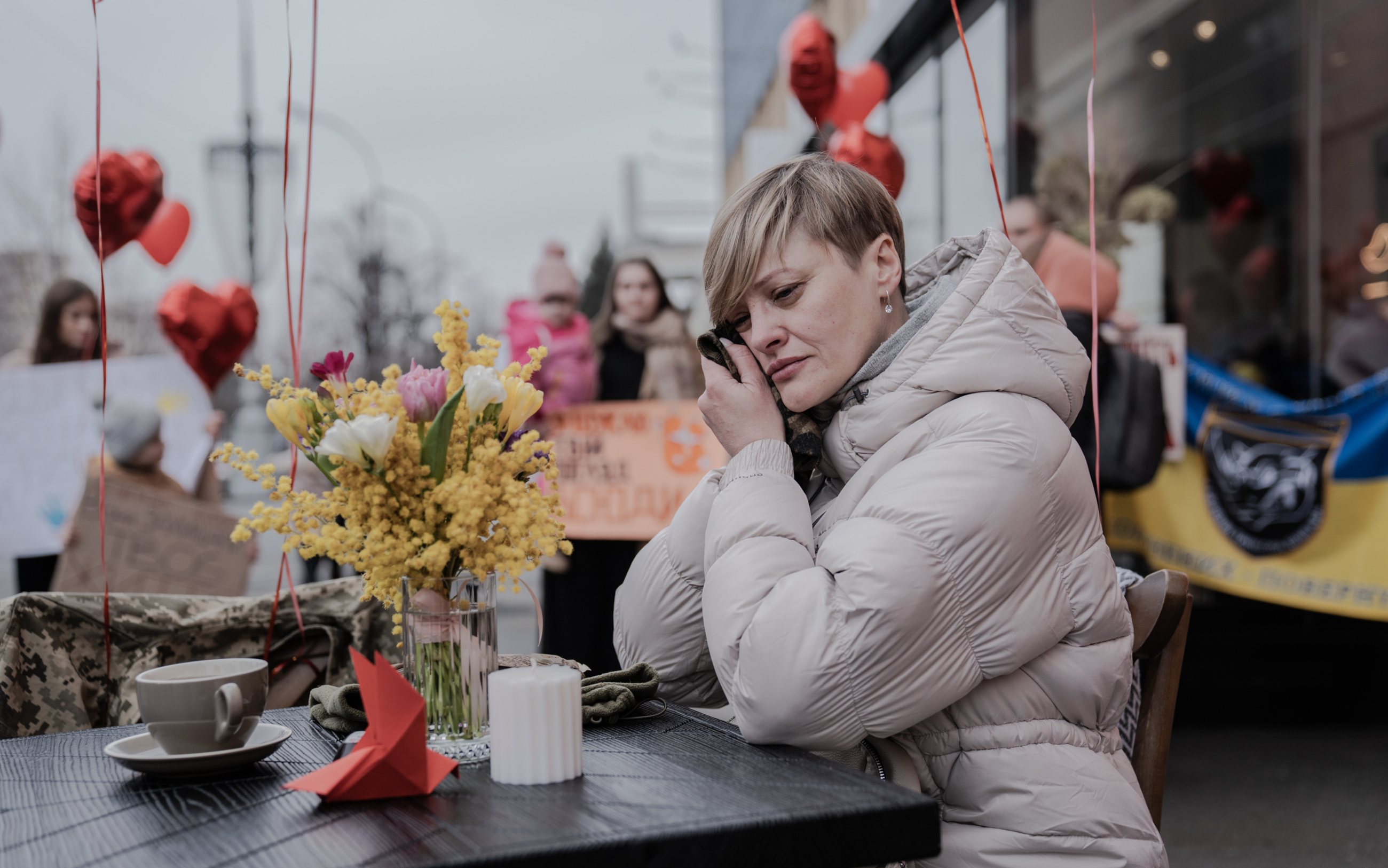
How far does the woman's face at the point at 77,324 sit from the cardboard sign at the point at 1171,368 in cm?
459

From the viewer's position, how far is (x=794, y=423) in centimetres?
181

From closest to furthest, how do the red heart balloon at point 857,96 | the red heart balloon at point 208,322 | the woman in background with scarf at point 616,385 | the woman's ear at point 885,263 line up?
the woman's ear at point 885,263 → the woman in background with scarf at point 616,385 → the red heart balloon at point 208,322 → the red heart balloon at point 857,96

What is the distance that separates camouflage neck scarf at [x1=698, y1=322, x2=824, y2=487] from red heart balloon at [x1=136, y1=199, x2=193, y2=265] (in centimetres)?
429

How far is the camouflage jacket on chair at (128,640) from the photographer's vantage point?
2.22 m

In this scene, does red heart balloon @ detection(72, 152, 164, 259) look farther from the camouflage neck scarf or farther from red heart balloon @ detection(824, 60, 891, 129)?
the camouflage neck scarf

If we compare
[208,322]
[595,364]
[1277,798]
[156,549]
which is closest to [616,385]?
[595,364]

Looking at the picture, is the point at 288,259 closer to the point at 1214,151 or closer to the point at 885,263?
the point at 885,263

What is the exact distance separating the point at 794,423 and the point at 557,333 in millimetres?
3266

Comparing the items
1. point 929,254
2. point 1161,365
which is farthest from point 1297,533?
point 929,254

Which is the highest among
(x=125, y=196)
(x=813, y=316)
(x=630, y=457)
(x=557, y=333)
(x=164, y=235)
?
(x=125, y=196)

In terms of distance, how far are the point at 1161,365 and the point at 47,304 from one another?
490 cm

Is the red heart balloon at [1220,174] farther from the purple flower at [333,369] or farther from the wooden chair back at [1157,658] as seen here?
the purple flower at [333,369]

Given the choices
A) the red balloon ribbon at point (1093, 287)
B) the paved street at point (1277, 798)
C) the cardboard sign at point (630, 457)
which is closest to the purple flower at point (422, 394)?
the red balloon ribbon at point (1093, 287)

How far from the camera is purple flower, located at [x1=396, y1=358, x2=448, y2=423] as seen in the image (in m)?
1.39
